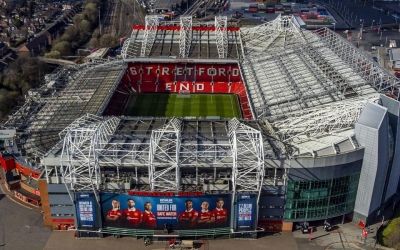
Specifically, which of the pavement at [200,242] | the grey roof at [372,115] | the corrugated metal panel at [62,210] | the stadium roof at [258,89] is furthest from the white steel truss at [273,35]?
the corrugated metal panel at [62,210]

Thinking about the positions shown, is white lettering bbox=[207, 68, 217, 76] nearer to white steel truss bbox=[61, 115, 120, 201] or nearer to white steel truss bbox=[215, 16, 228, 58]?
white steel truss bbox=[215, 16, 228, 58]

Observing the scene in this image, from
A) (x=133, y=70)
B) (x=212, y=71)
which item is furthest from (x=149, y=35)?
(x=212, y=71)

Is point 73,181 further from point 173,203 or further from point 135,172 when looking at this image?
point 173,203

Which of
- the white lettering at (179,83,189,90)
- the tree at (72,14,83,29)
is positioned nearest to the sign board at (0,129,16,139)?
the white lettering at (179,83,189,90)

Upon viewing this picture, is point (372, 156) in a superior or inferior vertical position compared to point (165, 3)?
inferior

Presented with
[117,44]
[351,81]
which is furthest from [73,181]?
[117,44]

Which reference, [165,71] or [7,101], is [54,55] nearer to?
[7,101]
